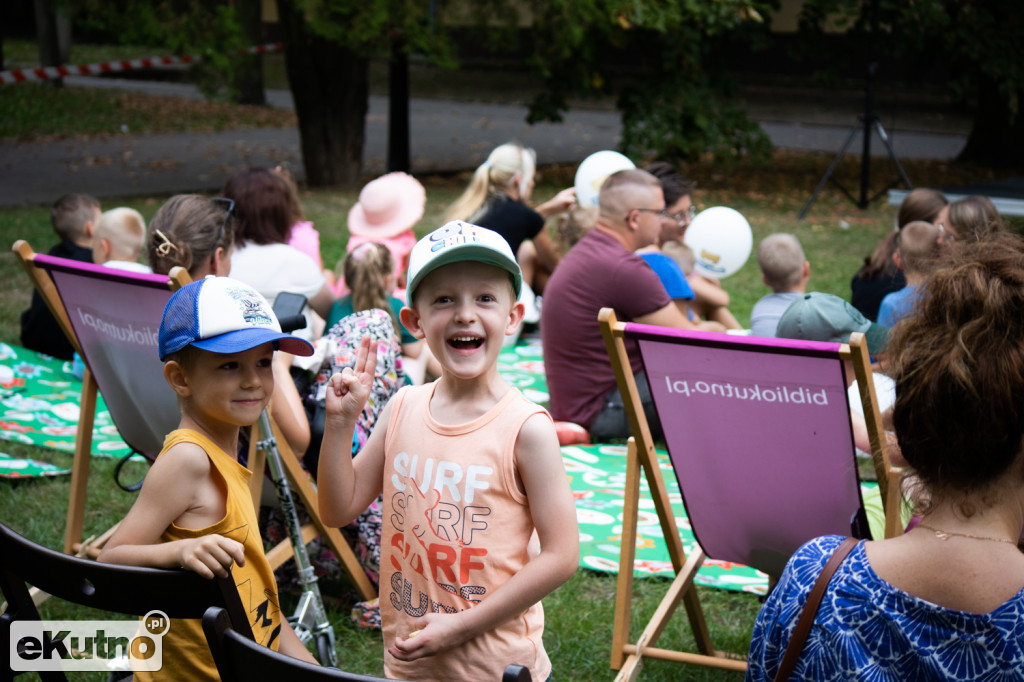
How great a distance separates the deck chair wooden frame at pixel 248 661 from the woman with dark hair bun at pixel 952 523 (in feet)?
1.72

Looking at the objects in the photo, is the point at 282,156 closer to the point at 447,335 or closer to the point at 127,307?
the point at 127,307

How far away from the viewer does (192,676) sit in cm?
213

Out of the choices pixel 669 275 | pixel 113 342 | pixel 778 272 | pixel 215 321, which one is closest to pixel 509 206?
pixel 669 275

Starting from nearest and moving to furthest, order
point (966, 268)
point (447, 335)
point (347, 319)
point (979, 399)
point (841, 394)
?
1. point (979, 399)
2. point (966, 268)
3. point (447, 335)
4. point (841, 394)
5. point (347, 319)

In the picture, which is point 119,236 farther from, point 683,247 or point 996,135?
point 996,135

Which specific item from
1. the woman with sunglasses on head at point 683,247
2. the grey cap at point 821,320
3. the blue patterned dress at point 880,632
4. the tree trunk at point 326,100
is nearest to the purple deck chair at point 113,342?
the grey cap at point 821,320

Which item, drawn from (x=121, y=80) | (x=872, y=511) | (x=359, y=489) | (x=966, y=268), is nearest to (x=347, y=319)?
(x=359, y=489)

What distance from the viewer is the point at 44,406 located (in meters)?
5.63

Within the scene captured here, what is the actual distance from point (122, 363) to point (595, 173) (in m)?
3.99

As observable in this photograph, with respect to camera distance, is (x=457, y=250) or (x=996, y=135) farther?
(x=996, y=135)

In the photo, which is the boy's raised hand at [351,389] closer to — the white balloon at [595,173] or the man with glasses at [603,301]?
the man with glasses at [603,301]

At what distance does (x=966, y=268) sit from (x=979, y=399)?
226 millimetres

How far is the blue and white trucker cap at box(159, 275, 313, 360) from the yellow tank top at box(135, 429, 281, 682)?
0.20 metres

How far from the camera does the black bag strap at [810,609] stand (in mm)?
1549
